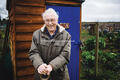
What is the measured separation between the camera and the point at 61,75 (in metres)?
2.04

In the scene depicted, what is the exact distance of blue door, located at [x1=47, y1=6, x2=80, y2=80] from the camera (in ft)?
10.9

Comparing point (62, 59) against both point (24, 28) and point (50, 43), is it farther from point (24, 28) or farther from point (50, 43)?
point (24, 28)

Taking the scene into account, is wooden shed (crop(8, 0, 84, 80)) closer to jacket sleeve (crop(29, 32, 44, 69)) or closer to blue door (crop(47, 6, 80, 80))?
blue door (crop(47, 6, 80, 80))

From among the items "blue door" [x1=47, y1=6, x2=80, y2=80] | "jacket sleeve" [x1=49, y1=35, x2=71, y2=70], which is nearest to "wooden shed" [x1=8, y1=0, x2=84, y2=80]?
"blue door" [x1=47, y1=6, x2=80, y2=80]

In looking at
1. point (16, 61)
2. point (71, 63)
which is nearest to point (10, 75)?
point (16, 61)

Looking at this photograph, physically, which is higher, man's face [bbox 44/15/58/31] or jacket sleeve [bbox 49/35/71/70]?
man's face [bbox 44/15/58/31]

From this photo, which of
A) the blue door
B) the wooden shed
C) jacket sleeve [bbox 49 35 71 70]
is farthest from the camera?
the blue door

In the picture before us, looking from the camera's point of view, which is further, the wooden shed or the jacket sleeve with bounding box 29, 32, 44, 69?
the wooden shed

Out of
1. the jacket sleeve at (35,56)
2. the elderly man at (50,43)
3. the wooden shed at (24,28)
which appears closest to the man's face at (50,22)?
the elderly man at (50,43)

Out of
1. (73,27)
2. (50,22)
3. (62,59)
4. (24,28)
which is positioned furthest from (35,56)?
(73,27)

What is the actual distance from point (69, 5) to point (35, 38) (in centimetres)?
187

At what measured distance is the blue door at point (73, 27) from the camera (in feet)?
10.9

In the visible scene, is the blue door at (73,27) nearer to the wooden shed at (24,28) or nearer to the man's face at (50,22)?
the wooden shed at (24,28)

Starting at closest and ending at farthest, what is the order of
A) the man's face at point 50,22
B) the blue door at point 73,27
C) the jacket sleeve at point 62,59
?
1. the jacket sleeve at point 62,59
2. the man's face at point 50,22
3. the blue door at point 73,27
